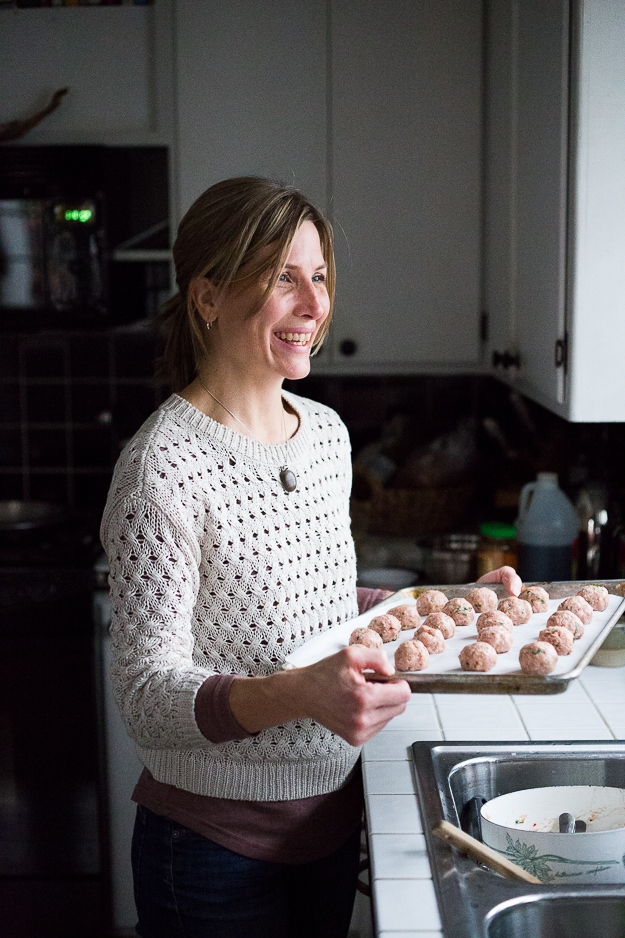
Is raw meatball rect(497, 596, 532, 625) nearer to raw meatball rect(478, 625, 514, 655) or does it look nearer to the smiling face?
raw meatball rect(478, 625, 514, 655)

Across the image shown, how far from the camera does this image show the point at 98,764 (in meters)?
2.51

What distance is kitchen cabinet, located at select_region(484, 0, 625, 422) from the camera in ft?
5.00

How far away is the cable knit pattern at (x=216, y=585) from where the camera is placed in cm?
112

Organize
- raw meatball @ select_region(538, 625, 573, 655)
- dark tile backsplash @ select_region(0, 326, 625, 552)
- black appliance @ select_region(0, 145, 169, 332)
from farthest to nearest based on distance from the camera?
dark tile backsplash @ select_region(0, 326, 625, 552)
black appliance @ select_region(0, 145, 169, 332)
raw meatball @ select_region(538, 625, 573, 655)

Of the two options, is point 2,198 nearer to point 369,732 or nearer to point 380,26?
point 380,26

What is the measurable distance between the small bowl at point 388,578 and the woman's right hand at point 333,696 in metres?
1.39

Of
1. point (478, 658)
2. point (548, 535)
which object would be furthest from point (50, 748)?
point (478, 658)

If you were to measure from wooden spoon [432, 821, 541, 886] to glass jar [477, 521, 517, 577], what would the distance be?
1204 mm

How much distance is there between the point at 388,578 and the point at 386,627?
1145 millimetres

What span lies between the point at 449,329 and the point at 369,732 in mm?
1785

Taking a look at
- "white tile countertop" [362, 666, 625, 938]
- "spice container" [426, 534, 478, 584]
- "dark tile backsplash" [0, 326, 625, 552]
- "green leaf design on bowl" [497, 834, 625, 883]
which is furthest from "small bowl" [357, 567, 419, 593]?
"green leaf design on bowl" [497, 834, 625, 883]

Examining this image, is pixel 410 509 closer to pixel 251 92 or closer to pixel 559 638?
pixel 251 92

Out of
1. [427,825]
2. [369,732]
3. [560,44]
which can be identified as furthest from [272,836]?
[560,44]

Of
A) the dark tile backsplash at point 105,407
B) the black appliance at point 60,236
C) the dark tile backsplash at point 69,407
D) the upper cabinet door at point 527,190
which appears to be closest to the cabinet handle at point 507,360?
the upper cabinet door at point 527,190
